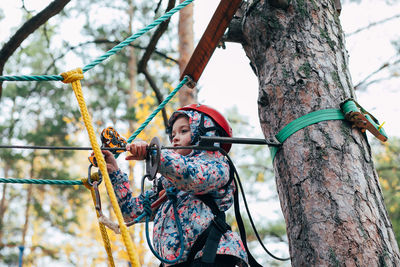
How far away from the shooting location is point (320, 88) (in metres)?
1.73

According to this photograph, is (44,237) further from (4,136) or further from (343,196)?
(343,196)

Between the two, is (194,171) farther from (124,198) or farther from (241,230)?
(124,198)

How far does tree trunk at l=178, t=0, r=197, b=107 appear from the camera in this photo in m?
4.62

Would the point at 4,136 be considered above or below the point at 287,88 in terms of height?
above

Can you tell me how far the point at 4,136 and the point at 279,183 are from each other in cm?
1180

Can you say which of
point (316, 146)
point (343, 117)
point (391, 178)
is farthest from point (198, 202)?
point (391, 178)

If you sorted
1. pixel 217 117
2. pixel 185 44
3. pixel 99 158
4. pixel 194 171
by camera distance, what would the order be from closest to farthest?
1. pixel 99 158
2. pixel 194 171
3. pixel 217 117
4. pixel 185 44

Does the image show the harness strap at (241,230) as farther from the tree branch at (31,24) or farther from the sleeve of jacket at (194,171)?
the tree branch at (31,24)

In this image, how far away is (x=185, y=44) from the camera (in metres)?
5.02

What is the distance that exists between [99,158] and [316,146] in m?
0.87

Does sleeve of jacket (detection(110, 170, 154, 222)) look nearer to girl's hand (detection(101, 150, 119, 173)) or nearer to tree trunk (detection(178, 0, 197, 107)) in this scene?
girl's hand (detection(101, 150, 119, 173))

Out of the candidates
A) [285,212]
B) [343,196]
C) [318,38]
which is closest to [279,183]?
[285,212]

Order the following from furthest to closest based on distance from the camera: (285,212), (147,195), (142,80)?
(142,80) → (147,195) → (285,212)

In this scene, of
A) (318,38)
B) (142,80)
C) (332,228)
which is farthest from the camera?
(142,80)
